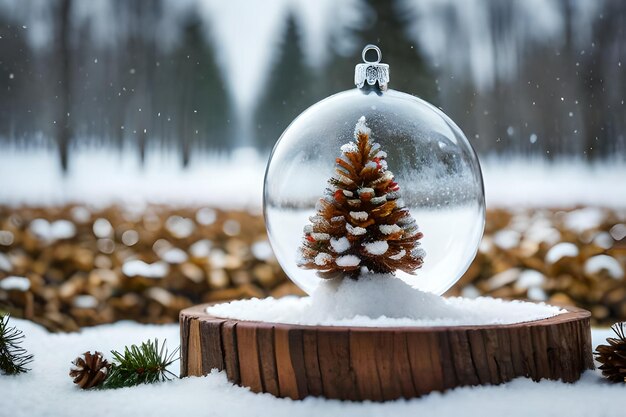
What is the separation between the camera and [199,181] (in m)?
3.22

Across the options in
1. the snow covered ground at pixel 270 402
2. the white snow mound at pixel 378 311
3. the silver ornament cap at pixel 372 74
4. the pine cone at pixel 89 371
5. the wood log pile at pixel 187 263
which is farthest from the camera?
the wood log pile at pixel 187 263

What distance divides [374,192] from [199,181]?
2.01m

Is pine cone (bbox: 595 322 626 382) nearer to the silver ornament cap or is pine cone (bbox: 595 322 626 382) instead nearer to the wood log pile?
the silver ornament cap

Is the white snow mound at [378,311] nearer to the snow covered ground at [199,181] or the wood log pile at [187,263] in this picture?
the wood log pile at [187,263]

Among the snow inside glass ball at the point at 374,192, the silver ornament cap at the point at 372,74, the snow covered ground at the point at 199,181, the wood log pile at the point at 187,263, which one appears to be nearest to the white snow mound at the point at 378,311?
the snow inside glass ball at the point at 374,192

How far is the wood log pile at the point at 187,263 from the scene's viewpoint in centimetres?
246

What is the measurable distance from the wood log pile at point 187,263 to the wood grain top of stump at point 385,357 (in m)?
1.27

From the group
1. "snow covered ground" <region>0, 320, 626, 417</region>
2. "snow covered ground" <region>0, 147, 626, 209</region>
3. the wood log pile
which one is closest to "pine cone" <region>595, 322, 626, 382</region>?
"snow covered ground" <region>0, 320, 626, 417</region>

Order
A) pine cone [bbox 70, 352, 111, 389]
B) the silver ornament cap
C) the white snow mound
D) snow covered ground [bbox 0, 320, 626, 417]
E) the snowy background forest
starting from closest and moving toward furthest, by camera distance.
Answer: snow covered ground [bbox 0, 320, 626, 417], the white snow mound, pine cone [bbox 70, 352, 111, 389], the silver ornament cap, the snowy background forest

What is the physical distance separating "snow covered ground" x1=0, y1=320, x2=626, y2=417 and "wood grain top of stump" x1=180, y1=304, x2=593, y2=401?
2 cm

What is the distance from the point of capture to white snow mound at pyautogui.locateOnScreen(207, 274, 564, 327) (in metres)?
1.22

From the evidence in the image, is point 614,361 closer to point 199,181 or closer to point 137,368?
point 137,368

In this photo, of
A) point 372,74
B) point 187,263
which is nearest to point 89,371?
point 372,74

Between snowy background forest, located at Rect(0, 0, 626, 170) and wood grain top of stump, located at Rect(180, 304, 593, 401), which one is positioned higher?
snowy background forest, located at Rect(0, 0, 626, 170)
